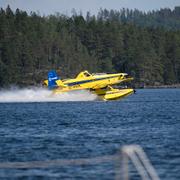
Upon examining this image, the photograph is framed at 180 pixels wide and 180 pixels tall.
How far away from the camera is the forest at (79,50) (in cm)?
12469

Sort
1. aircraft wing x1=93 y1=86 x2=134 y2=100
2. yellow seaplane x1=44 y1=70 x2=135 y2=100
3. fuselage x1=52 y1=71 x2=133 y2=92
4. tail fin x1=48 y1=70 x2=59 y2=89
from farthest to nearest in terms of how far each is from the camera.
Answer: tail fin x1=48 y1=70 x2=59 y2=89 → fuselage x1=52 y1=71 x2=133 y2=92 → yellow seaplane x1=44 y1=70 x2=135 y2=100 → aircraft wing x1=93 y1=86 x2=134 y2=100

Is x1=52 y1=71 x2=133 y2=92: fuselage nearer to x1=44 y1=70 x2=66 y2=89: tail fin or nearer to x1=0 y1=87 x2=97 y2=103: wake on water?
x1=44 y1=70 x2=66 y2=89: tail fin

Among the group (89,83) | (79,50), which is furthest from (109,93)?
(79,50)

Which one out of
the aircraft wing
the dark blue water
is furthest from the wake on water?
the dark blue water

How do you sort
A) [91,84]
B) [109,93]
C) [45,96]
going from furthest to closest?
[45,96] → [91,84] → [109,93]

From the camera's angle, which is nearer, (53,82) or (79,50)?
(53,82)

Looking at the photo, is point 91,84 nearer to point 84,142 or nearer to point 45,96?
point 45,96

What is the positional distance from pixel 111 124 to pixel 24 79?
88996mm

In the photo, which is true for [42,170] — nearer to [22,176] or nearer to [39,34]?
[22,176]

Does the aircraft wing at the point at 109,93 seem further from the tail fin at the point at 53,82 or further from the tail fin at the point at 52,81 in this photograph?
the tail fin at the point at 52,81

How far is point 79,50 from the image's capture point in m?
146

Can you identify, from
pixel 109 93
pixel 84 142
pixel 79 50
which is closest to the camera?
pixel 84 142

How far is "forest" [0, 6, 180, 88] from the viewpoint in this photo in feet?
409

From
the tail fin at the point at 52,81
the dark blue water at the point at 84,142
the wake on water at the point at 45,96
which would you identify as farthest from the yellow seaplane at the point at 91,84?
the dark blue water at the point at 84,142
